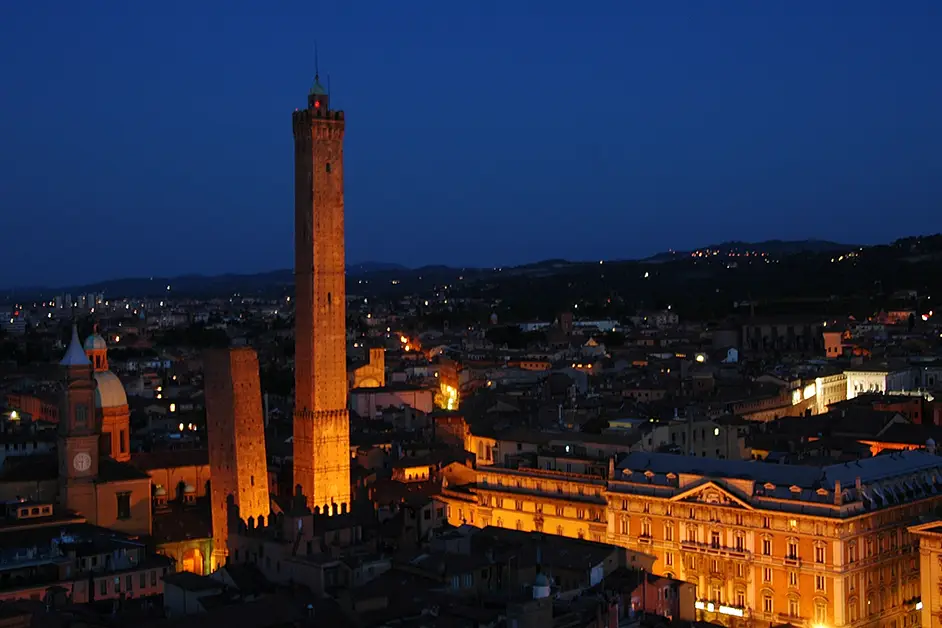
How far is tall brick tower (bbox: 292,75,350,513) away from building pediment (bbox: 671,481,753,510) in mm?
15349

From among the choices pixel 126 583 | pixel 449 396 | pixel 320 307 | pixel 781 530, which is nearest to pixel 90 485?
pixel 126 583

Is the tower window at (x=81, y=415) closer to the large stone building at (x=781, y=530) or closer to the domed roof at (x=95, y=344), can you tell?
the domed roof at (x=95, y=344)

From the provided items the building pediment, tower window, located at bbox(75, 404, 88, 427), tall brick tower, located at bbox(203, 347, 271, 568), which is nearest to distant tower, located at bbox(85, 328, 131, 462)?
tower window, located at bbox(75, 404, 88, 427)

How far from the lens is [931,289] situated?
17925 centimetres

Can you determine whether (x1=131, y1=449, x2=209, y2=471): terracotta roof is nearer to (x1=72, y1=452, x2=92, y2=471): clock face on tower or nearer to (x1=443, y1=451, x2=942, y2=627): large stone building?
(x1=72, y1=452, x2=92, y2=471): clock face on tower

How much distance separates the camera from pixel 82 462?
5300 centimetres

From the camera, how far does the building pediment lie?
159ft

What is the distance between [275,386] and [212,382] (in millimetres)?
60368

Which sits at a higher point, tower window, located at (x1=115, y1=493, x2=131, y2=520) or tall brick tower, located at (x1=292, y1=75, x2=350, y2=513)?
tall brick tower, located at (x1=292, y1=75, x2=350, y2=513)

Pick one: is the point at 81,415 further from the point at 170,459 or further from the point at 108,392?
the point at 170,459

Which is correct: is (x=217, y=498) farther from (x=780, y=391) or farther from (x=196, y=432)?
(x=780, y=391)

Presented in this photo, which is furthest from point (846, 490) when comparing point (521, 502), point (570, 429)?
point (570, 429)

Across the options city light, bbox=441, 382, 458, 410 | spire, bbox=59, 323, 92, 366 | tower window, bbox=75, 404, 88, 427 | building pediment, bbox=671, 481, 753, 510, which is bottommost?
city light, bbox=441, 382, 458, 410

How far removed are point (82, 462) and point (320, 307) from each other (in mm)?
12261
